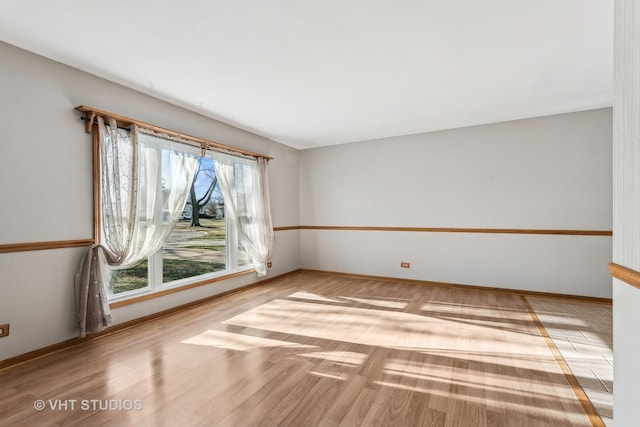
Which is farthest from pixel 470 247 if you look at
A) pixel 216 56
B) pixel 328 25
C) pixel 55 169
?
pixel 55 169

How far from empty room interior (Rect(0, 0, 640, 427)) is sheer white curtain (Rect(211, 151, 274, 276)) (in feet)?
0.12

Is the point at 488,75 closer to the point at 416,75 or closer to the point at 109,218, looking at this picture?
the point at 416,75

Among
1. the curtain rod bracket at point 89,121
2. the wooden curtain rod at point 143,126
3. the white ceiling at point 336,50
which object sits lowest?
the curtain rod bracket at point 89,121

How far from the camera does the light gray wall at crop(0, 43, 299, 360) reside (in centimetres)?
222

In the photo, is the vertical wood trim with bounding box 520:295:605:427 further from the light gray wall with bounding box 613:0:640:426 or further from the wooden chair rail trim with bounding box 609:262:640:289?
the wooden chair rail trim with bounding box 609:262:640:289

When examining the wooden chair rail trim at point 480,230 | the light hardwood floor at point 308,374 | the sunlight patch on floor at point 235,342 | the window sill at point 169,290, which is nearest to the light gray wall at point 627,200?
the light hardwood floor at point 308,374

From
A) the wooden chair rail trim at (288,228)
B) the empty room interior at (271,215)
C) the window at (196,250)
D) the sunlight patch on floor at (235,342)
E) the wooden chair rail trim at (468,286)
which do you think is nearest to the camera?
the empty room interior at (271,215)

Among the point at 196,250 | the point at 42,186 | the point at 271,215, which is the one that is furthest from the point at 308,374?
the point at 271,215

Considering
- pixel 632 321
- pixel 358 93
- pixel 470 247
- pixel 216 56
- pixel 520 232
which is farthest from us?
pixel 470 247

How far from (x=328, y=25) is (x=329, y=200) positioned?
376 cm

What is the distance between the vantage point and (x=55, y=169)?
2473 mm

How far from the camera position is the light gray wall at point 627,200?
105 cm

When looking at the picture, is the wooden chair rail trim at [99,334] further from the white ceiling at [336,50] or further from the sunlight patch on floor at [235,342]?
the white ceiling at [336,50]

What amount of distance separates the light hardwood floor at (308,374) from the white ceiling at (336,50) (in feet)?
8.37
